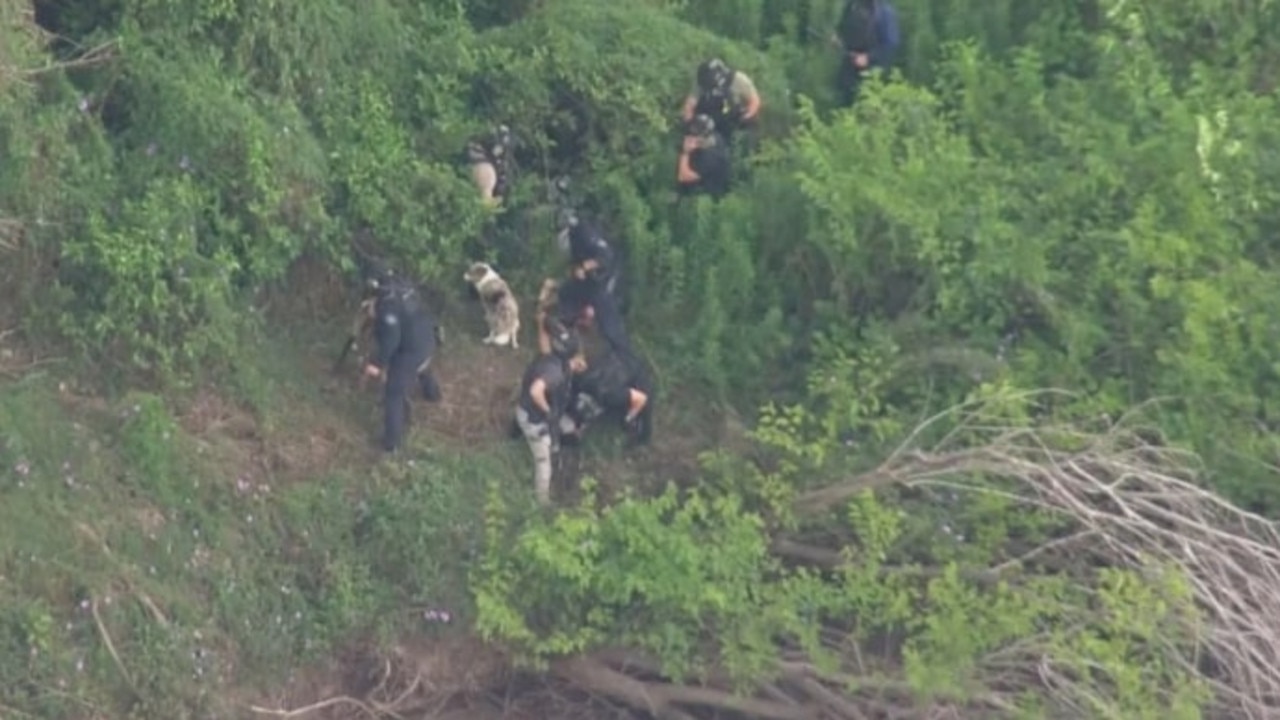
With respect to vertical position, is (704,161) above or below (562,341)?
above

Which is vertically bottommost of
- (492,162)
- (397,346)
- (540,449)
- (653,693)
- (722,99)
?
(653,693)

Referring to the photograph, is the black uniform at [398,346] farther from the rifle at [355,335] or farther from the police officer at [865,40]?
the police officer at [865,40]

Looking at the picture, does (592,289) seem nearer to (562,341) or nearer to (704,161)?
(562,341)

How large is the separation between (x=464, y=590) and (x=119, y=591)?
4.46 feet

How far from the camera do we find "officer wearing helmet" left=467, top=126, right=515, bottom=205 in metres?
12.6

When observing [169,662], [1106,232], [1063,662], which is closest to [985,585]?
[1063,662]

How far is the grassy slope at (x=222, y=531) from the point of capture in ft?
35.3

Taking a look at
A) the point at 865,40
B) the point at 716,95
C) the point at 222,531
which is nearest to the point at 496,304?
the point at 716,95

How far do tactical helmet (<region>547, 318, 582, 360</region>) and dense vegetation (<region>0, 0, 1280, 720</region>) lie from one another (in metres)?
0.49

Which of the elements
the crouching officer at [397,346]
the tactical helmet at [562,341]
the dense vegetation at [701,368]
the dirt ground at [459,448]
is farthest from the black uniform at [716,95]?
the crouching officer at [397,346]

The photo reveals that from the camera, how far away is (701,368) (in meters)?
12.3

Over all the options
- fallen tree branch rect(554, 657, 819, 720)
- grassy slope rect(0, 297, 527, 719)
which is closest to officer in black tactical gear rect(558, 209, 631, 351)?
grassy slope rect(0, 297, 527, 719)

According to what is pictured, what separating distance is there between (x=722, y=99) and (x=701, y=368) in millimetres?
1345

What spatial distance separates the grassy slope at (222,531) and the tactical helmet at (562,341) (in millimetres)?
462
